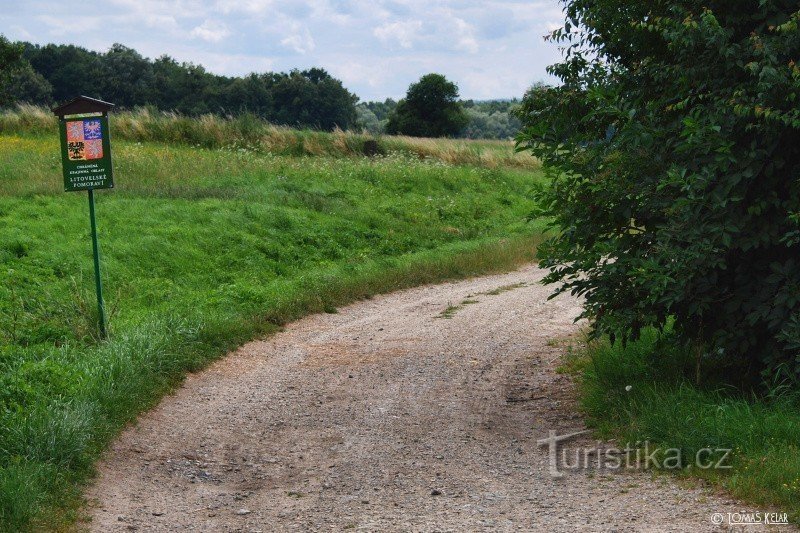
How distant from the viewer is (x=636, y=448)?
6547mm

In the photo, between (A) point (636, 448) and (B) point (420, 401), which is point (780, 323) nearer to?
(A) point (636, 448)

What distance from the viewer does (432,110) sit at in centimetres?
5384

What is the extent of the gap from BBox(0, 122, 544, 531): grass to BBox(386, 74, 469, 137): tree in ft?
85.2

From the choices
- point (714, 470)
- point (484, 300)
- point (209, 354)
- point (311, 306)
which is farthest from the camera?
point (484, 300)

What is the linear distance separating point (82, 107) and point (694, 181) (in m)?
6.61

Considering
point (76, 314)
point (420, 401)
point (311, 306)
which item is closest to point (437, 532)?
point (420, 401)

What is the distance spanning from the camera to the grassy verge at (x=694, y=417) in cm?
554

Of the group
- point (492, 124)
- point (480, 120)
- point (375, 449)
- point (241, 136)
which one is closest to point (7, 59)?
point (241, 136)

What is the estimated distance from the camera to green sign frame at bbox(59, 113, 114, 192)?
9.59 m

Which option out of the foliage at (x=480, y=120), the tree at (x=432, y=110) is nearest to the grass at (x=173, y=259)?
the tree at (x=432, y=110)

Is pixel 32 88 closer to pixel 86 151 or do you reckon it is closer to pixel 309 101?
pixel 309 101

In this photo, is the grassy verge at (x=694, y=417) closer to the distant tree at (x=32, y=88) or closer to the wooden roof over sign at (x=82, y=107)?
the wooden roof over sign at (x=82, y=107)

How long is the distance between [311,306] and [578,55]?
562 centimetres

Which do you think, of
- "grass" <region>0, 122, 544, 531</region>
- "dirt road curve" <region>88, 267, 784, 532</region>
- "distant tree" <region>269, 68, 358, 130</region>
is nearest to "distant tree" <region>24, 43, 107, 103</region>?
"distant tree" <region>269, 68, 358, 130</region>
